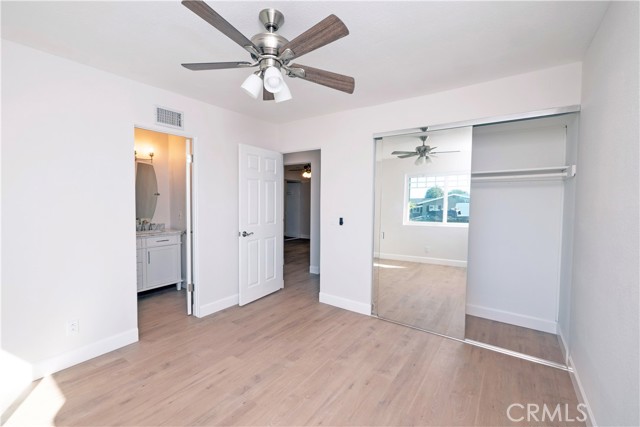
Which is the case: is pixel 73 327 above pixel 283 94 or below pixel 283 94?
below

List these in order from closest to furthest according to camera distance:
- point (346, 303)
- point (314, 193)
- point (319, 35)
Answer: point (319, 35)
point (346, 303)
point (314, 193)

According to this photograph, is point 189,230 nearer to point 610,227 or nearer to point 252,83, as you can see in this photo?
point 252,83

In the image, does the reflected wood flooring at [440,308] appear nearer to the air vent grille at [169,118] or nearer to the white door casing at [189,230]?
the white door casing at [189,230]

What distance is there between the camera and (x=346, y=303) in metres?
3.55

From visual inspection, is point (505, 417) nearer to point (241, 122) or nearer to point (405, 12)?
point (405, 12)

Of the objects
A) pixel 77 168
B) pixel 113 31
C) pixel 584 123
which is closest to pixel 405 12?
pixel 584 123

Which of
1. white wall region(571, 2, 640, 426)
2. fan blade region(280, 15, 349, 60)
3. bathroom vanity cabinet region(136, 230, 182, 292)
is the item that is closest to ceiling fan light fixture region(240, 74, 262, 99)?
fan blade region(280, 15, 349, 60)

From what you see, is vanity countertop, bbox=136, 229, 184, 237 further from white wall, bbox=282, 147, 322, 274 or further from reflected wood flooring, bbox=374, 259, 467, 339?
reflected wood flooring, bbox=374, 259, 467, 339

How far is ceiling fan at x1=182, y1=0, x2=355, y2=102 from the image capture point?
135cm

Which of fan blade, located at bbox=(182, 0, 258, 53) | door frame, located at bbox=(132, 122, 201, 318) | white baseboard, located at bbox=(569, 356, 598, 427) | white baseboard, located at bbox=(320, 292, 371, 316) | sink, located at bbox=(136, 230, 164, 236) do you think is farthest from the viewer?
sink, located at bbox=(136, 230, 164, 236)

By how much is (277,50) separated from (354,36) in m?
0.62

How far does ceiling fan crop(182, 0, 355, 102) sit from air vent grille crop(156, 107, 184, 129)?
1.42m

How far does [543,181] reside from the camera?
2889mm

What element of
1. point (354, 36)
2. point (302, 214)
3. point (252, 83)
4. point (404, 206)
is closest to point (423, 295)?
point (404, 206)
